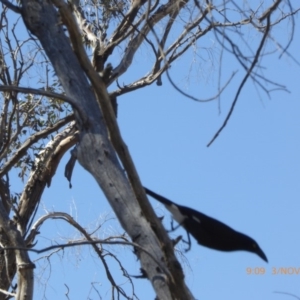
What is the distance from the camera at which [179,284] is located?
354cm

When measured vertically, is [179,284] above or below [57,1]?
below

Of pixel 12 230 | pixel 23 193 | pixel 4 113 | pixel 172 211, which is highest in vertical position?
pixel 4 113

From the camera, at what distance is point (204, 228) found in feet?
15.9

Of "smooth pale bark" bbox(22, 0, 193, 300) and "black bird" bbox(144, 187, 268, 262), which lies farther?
"black bird" bbox(144, 187, 268, 262)

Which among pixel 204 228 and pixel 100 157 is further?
pixel 204 228

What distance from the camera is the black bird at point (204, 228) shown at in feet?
15.6

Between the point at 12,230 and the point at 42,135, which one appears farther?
the point at 42,135

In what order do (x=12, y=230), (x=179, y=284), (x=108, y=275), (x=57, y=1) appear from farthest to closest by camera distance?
(x=108, y=275) → (x=12, y=230) → (x=57, y=1) → (x=179, y=284)

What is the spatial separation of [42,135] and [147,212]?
4798 mm

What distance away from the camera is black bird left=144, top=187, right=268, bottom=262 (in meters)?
4.76

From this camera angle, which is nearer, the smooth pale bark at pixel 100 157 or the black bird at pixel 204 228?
the smooth pale bark at pixel 100 157

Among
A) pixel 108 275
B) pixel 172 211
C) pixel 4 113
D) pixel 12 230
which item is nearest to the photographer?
pixel 172 211

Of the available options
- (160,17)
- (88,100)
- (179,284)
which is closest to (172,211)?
(88,100)

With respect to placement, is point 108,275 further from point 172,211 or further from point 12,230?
point 172,211
